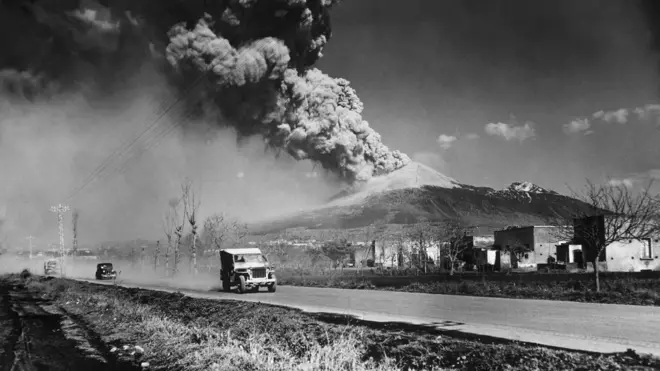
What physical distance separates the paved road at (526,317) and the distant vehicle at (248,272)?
8.12m

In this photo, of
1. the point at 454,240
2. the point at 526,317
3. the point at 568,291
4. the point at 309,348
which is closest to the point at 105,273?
the point at 454,240

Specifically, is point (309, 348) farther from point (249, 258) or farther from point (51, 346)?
point (249, 258)

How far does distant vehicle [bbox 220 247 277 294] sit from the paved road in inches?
319

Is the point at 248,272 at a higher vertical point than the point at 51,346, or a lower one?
higher

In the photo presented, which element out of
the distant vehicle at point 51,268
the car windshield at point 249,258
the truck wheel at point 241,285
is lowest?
the distant vehicle at point 51,268

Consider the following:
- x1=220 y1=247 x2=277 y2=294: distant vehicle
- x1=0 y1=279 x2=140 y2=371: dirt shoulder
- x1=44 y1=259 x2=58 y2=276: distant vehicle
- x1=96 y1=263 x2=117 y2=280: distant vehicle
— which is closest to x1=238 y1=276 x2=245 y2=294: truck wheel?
x1=220 y1=247 x2=277 y2=294: distant vehicle

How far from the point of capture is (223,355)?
38.1 ft

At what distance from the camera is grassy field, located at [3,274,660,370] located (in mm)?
9797

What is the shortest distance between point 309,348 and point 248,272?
2323cm

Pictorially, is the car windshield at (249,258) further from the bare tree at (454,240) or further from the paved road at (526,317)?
the bare tree at (454,240)

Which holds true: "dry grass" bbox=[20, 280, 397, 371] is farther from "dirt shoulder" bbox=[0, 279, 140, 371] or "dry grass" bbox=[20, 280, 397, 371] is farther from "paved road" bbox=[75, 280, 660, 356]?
"paved road" bbox=[75, 280, 660, 356]

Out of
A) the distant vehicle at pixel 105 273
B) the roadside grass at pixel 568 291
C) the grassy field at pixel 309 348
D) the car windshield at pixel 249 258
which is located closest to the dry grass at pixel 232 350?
the grassy field at pixel 309 348

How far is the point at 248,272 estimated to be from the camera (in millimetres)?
34812

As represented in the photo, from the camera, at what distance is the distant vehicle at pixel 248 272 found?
114ft
